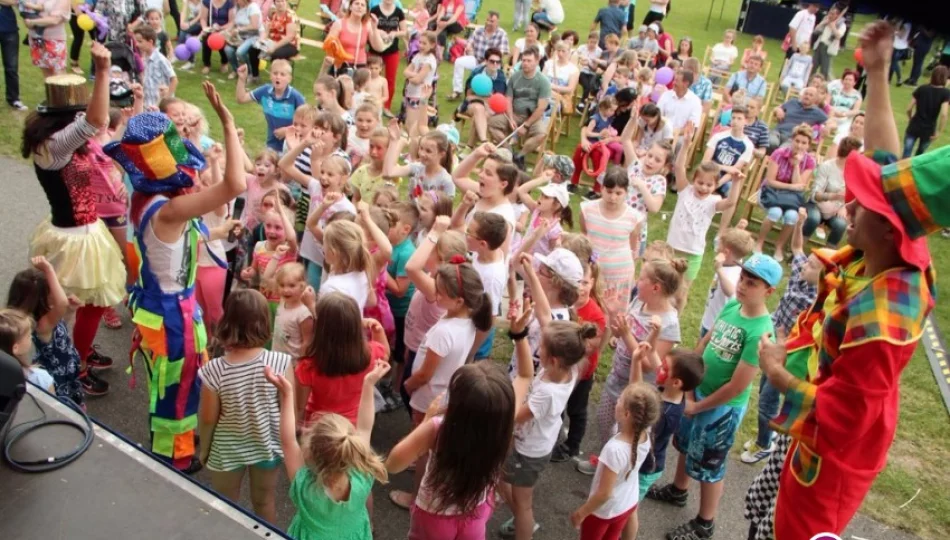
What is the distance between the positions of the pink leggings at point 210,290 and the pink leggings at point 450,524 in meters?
2.33

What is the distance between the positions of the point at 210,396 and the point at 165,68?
616cm

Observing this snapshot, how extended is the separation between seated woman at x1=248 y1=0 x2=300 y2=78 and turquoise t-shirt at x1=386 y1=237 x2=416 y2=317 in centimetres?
834

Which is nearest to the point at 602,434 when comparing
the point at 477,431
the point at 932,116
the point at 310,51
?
the point at 477,431

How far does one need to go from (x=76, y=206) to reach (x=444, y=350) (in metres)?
2.43

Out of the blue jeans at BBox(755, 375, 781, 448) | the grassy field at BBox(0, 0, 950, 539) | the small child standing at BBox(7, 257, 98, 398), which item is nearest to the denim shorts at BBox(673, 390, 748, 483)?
the blue jeans at BBox(755, 375, 781, 448)

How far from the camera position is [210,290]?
5.05m

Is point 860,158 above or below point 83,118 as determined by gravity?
above

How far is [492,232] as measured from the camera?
456 centimetres

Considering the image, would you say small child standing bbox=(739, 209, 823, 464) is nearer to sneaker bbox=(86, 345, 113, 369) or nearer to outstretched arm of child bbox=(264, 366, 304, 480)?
outstretched arm of child bbox=(264, 366, 304, 480)

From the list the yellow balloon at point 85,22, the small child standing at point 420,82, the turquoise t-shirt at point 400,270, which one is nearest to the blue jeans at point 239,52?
the yellow balloon at point 85,22

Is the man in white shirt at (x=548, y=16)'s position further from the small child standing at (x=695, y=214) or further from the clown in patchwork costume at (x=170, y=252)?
the clown in patchwork costume at (x=170, y=252)

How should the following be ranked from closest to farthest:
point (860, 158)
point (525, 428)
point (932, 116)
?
point (860, 158) < point (525, 428) < point (932, 116)

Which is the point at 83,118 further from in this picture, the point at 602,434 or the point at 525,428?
the point at 602,434

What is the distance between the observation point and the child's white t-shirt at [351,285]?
171 inches
